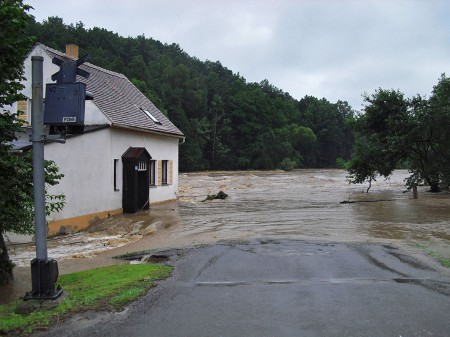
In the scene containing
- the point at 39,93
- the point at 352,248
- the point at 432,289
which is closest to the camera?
the point at 39,93

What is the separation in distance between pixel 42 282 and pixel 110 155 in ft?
44.7

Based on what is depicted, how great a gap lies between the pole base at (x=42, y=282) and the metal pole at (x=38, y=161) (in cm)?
10

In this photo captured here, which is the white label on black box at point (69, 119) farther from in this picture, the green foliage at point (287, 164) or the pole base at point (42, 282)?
the green foliage at point (287, 164)

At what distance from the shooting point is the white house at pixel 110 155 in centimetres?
1638

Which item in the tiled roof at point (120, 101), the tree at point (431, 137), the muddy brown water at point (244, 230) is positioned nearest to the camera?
the muddy brown water at point (244, 230)

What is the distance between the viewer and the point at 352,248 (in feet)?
33.7

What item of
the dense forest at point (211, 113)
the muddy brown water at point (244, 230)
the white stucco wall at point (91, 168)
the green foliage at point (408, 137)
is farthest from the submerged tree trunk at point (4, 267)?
the dense forest at point (211, 113)

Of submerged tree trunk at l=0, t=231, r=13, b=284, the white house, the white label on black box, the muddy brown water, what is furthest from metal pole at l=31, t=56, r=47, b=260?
the white house

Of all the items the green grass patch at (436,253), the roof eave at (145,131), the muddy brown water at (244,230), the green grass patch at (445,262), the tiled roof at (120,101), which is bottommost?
the muddy brown water at (244,230)

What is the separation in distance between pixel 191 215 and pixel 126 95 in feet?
30.3

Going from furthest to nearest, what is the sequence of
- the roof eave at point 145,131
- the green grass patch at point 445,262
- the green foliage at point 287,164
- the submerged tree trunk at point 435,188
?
1. the green foliage at point 287,164
2. the submerged tree trunk at point 435,188
3. the roof eave at point 145,131
4. the green grass patch at point 445,262

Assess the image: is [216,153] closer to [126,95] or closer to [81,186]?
[126,95]

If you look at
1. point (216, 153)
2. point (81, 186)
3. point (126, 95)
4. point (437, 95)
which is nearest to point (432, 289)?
point (81, 186)

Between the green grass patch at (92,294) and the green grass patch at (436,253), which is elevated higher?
the green grass patch at (92,294)
